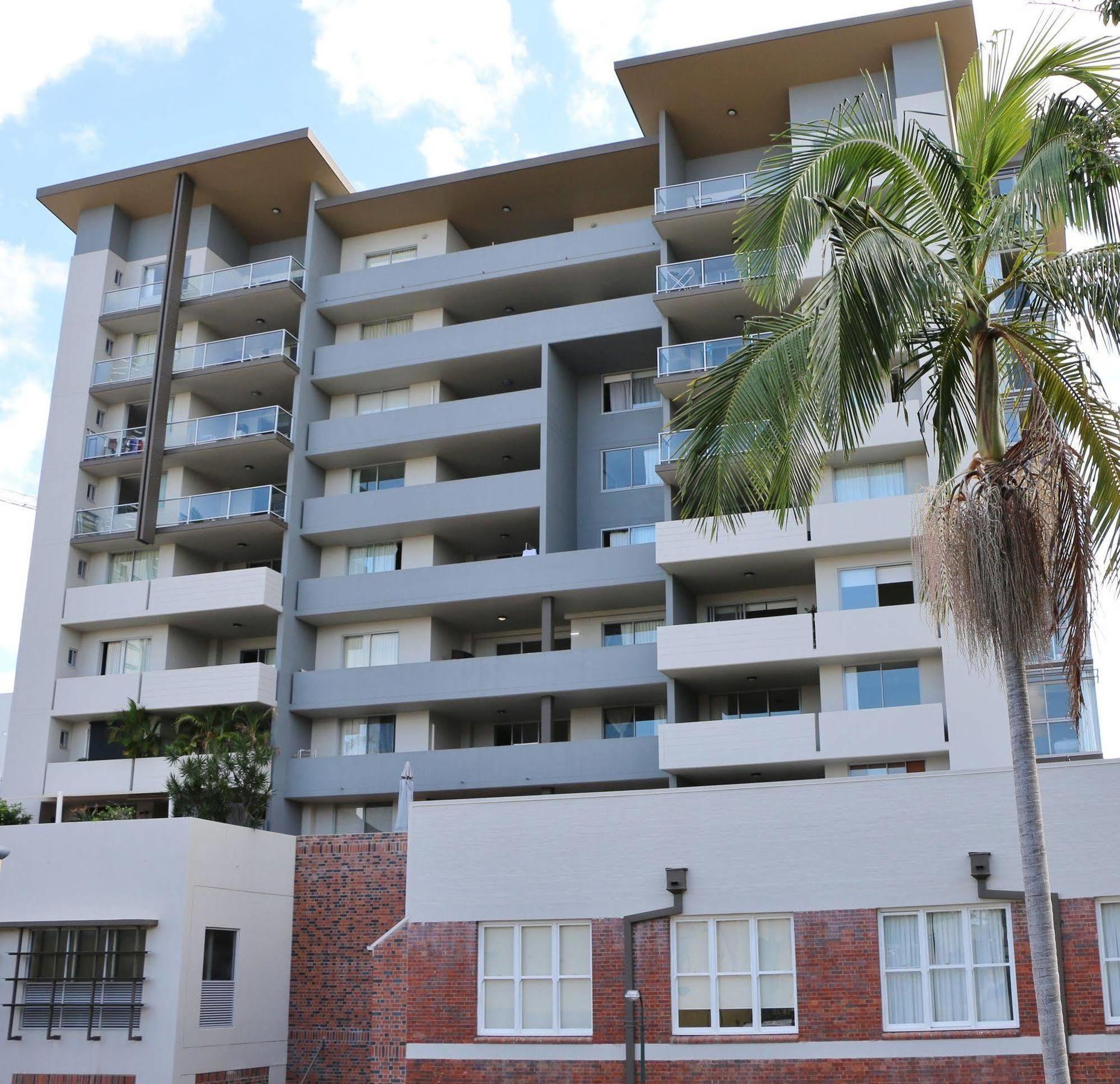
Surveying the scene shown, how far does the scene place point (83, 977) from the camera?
27.0 meters

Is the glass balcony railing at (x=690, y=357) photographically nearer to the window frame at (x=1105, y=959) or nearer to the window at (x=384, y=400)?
the window at (x=384, y=400)

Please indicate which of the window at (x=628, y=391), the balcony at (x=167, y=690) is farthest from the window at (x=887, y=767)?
the balcony at (x=167, y=690)

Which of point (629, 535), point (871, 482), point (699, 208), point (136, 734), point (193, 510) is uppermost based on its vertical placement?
point (699, 208)

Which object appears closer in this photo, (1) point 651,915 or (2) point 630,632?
(1) point 651,915

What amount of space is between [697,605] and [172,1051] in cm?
1865

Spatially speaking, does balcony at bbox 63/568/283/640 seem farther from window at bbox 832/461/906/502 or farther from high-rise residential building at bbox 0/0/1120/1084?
window at bbox 832/461/906/502

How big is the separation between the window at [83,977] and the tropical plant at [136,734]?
1212cm

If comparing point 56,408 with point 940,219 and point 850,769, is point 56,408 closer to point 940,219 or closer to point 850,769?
point 850,769

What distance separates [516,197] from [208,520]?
1394 centimetres

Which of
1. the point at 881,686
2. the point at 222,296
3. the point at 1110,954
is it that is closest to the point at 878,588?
the point at 881,686

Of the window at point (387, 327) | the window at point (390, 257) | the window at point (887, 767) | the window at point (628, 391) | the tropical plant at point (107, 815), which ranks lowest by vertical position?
the tropical plant at point (107, 815)

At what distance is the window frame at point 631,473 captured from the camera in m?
41.0

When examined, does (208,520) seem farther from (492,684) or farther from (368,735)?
(492,684)

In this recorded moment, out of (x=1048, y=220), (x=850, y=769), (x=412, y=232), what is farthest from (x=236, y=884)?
(x=412, y=232)
